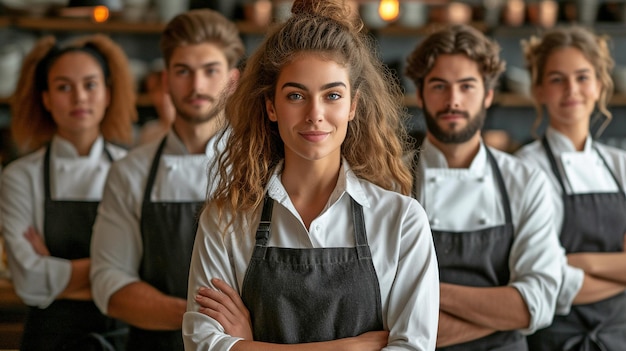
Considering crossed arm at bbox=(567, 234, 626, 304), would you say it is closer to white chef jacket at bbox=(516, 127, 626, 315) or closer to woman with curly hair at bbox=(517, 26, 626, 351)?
woman with curly hair at bbox=(517, 26, 626, 351)

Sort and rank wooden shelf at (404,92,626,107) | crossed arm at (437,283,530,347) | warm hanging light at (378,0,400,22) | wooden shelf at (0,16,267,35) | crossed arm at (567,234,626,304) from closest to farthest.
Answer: crossed arm at (437,283,530,347)
crossed arm at (567,234,626,304)
warm hanging light at (378,0,400,22)
wooden shelf at (0,16,267,35)
wooden shelf at (404,92,626,107)

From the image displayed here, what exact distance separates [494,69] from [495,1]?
2.91 metres

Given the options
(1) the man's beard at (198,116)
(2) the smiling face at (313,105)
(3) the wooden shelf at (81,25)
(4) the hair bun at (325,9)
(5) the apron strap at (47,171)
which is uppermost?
(3) the wooden shelf at (81,25)

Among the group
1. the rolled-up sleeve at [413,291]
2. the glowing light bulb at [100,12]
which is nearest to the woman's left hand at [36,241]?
the glowing light bulb at [100,12]

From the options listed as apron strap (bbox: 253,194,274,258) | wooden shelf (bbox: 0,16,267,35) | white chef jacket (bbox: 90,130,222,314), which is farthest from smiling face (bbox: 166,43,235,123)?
wooden shelf (bbox: 0,16,267,35)

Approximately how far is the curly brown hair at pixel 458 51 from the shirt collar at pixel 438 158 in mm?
190

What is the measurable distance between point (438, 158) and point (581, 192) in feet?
1.84

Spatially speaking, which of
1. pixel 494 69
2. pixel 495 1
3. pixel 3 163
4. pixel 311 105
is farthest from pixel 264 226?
pixel 495 1

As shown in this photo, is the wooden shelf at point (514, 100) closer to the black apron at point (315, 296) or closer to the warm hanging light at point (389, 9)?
the warm hanging light at point (389, 9)

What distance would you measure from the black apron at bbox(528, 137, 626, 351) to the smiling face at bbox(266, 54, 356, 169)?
3.89ft

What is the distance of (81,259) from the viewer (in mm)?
3078

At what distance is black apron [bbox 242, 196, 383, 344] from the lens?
207 cm

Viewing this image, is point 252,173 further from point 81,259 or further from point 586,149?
point 586,149

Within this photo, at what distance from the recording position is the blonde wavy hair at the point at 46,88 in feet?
11.0
